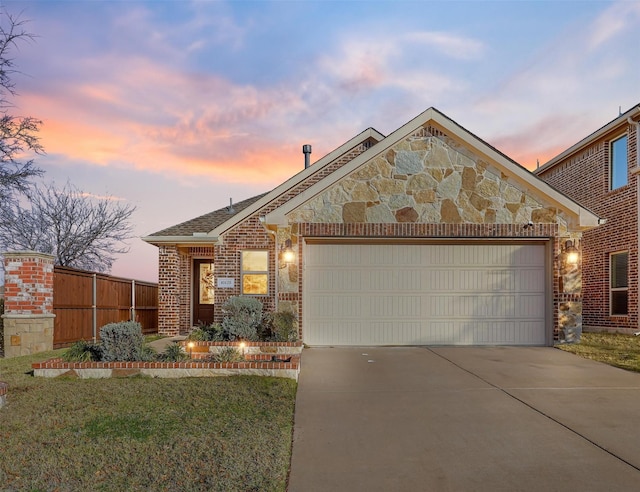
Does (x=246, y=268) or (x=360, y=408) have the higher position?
(x=246, y=268)

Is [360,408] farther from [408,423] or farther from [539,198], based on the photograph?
[539,198]

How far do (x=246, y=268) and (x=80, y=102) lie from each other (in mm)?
6482

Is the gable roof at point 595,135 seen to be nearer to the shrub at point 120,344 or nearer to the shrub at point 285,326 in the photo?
the shrub at point 285,326

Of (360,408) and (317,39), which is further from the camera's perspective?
A: (317,39)

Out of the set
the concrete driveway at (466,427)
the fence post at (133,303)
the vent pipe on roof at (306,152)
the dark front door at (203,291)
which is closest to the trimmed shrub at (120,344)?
the concrete driveway at (466,427)

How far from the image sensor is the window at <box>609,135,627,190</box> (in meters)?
13.9

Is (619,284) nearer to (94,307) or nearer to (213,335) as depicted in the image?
(213,335)

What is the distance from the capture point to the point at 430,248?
11.1m

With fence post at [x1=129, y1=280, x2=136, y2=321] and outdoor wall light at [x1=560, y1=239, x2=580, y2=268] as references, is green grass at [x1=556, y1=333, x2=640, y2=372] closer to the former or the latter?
outdoor wall light at [x1=560, y1=239, x2=580, y2=268]

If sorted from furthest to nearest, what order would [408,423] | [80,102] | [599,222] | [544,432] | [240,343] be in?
1. [80,102]
2. [599,222]
3. [240,343]
4. [408,423]
5. [544,432]

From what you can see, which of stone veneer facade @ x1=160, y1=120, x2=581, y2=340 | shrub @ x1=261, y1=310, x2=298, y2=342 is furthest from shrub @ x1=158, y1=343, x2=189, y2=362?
stone veneer facade @ x1=160, y1=120, x2=581, y2=340

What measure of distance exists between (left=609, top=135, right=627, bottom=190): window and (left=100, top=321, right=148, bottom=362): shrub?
14049 millimetres

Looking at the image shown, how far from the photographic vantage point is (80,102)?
12.9m

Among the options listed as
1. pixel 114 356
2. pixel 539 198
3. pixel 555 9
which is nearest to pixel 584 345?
pixel 539 198
